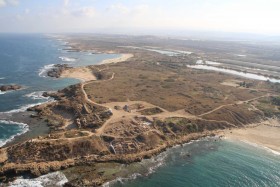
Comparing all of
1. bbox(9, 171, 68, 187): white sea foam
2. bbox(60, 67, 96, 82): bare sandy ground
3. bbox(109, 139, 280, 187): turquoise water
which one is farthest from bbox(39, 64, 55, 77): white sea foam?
bbox(109, 139, 280, 187): turquoise water

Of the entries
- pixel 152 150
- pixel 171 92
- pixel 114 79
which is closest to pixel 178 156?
pixel 152 150

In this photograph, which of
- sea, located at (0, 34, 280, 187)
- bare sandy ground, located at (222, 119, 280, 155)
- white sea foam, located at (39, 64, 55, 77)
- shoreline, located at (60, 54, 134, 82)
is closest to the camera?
sea, located at (0, 34, 280, 187)

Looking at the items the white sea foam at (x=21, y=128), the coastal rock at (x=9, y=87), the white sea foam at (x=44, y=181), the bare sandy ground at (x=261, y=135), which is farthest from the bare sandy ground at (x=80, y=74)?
the white sea foam at (x=44, y=181)

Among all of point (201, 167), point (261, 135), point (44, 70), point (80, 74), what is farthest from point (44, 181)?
point (44, 70)

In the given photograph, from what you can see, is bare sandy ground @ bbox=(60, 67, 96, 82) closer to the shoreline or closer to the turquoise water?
the shoreline

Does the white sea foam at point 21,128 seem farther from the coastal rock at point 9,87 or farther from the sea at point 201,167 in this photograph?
the coastal rock at point 9,87

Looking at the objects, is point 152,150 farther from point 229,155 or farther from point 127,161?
point 229,155

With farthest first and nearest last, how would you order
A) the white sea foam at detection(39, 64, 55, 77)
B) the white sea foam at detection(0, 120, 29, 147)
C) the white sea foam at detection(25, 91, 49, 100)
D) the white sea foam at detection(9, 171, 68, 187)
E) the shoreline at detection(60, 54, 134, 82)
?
1. the white sea foam at detection(39, 64, 55, 77)
2. the shoreline at detection(60, 54, 134, 82)
3. the white sea foam at detection(25, 91, 49, 100)
4. the white sea foam at detection(0, 120, 29, 147)
5. the white sea foam at detection(9, 171, 68, 187)
